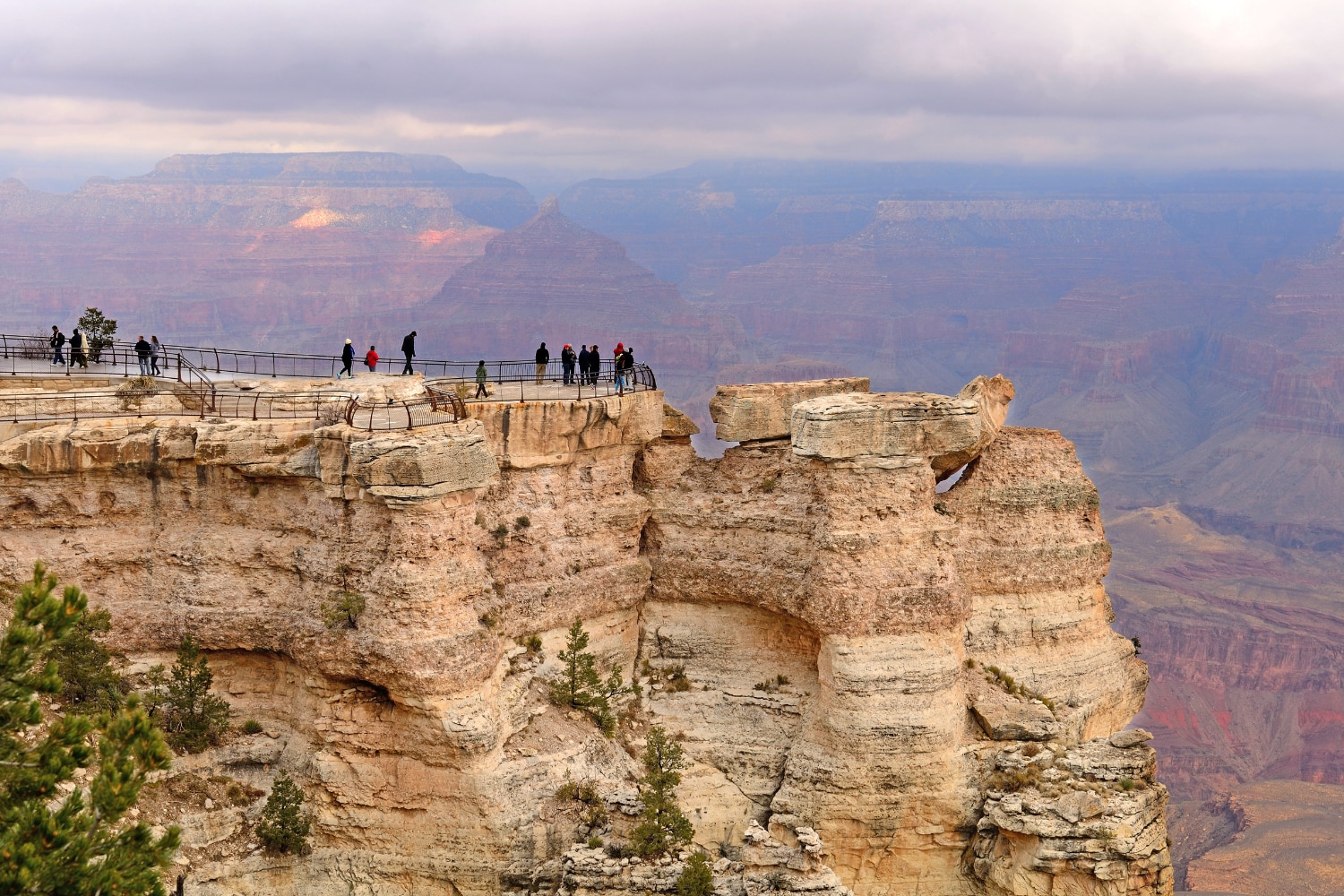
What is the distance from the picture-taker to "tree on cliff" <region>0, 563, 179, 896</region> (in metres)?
26.2

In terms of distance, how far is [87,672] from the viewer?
133 feet

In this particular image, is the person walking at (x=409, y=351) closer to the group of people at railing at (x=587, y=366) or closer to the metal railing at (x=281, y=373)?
the metal railing at (x=281, y=373)

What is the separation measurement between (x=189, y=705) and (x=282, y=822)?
4140mm

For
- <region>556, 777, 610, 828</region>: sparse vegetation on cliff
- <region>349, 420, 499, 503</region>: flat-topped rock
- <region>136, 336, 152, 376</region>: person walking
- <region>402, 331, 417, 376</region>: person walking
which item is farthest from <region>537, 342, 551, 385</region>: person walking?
<region>556, 777, 610, 828</region>: sparse vegetation on cliff

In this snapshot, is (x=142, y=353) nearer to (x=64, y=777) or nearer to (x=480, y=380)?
(x=480, y=380)

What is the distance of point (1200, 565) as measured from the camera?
7805 inches

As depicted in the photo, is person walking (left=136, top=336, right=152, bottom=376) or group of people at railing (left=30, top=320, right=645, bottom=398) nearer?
person walking (left=136, top=336, right=152, bottom=376)

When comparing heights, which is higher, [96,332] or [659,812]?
[96,332]

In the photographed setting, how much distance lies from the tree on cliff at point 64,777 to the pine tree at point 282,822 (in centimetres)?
1368

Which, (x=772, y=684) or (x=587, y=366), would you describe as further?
(x=587, y=366)

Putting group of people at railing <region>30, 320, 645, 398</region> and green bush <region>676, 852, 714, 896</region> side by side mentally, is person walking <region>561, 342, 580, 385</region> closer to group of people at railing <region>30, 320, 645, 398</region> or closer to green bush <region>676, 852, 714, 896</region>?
group of people at railing <region>30, 320, 645, 398</region>

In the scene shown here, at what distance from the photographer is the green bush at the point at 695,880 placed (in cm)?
4003

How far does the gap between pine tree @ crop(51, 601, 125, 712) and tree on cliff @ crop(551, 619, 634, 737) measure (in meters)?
12.6

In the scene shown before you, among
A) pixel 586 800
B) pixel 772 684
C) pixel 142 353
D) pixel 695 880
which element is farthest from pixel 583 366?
pixel 695 880
